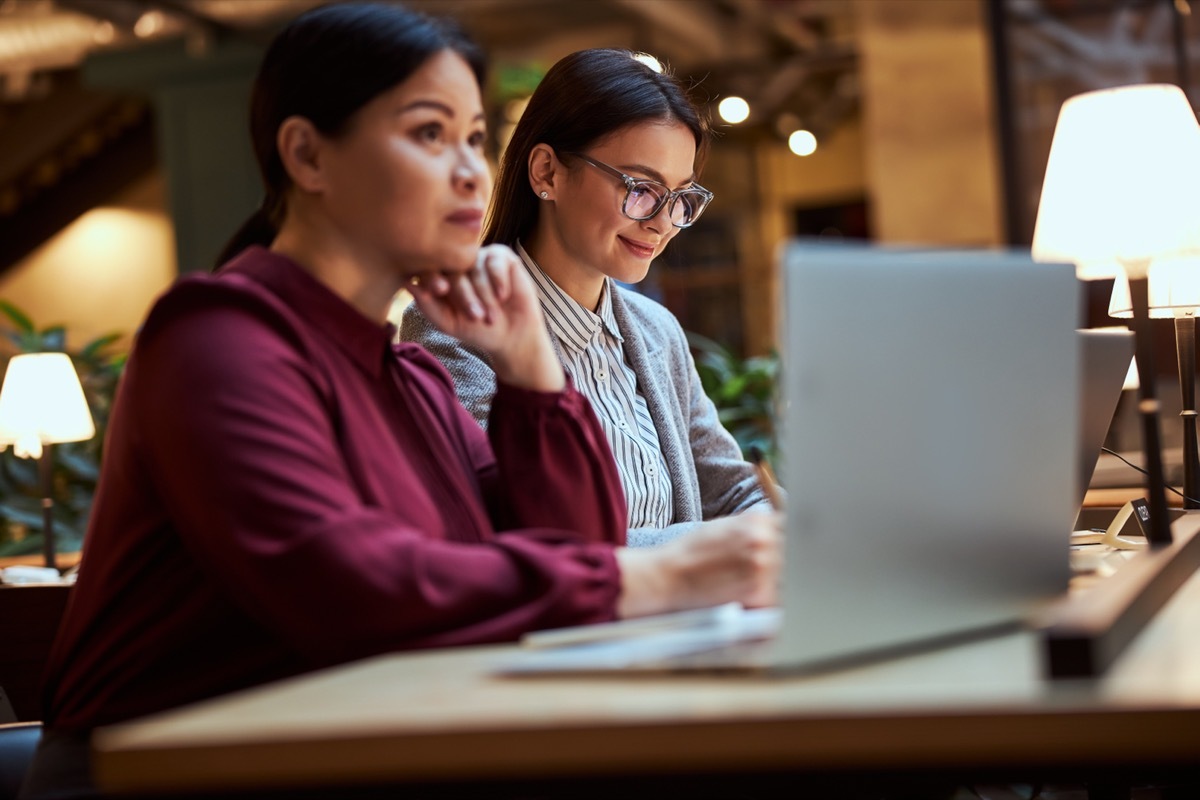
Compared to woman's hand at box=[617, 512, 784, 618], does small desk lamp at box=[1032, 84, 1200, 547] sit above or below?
above

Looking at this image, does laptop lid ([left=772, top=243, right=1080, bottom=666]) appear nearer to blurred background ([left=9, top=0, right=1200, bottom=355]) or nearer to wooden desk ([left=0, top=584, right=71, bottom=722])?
wooden desk ([left=0, top=584, right=71, bottom=722])

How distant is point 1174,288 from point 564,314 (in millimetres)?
1009

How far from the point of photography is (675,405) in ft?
7.93

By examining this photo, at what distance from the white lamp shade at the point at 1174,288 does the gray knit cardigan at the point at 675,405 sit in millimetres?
724

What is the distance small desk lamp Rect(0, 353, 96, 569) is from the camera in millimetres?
3760

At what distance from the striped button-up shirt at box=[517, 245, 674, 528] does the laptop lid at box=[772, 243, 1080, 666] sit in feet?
3.35

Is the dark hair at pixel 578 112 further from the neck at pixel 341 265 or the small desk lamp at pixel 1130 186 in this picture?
the neck at pixel 341 265

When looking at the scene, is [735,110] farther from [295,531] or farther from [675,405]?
[295,531]

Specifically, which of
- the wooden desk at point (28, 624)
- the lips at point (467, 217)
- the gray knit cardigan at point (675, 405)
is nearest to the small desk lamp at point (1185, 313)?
the gray knit cardigan at point (675, 405)

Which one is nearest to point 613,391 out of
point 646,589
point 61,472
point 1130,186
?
point 1130,186

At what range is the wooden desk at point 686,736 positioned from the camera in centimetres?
85

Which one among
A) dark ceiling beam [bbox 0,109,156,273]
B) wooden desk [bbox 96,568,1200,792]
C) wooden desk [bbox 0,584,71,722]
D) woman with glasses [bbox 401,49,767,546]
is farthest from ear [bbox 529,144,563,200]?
dark ceiling beam [bbox 0,109,156,273]

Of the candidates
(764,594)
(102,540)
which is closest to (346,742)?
(764,594)

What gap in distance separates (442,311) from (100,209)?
38.3 feet
